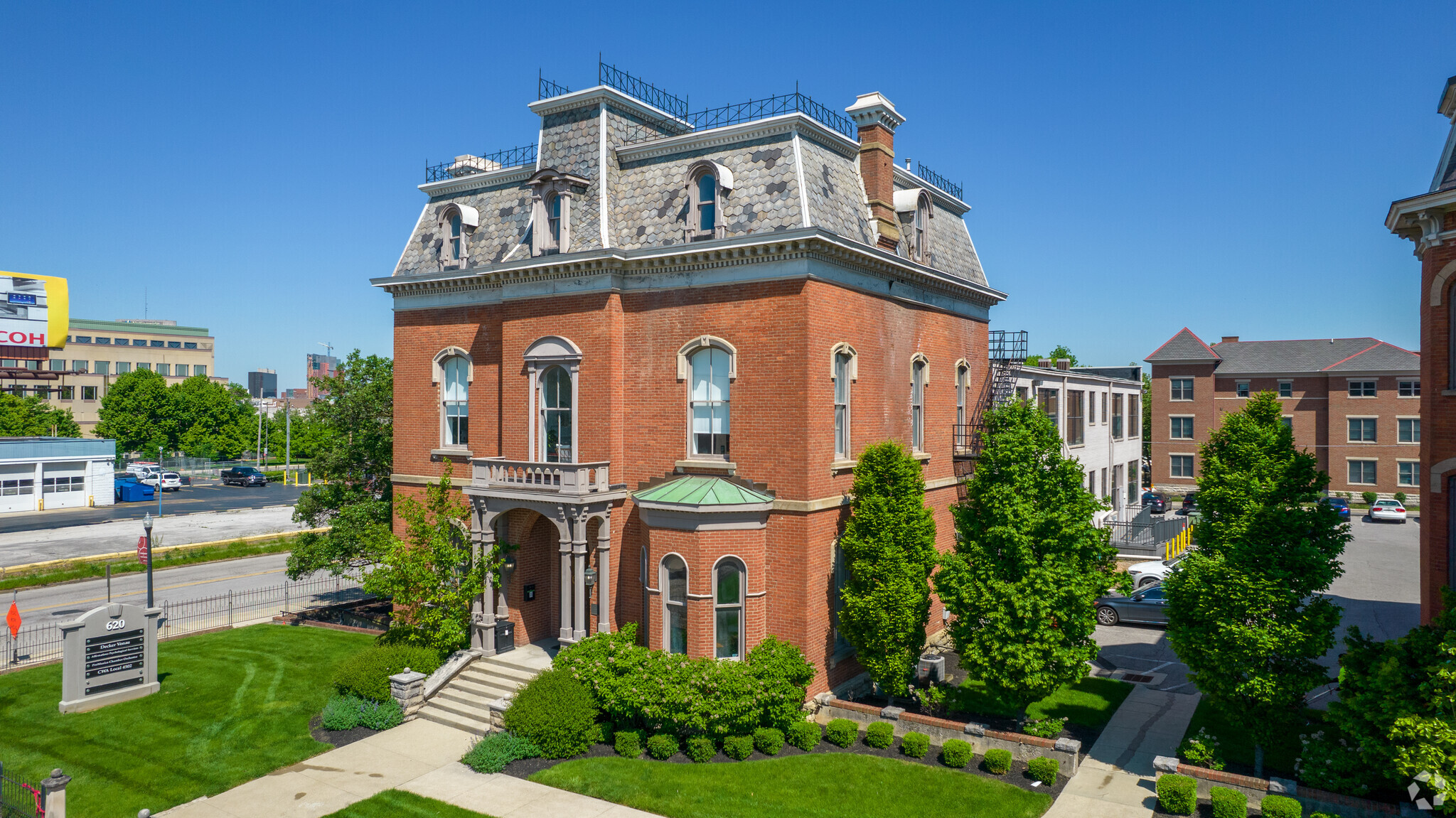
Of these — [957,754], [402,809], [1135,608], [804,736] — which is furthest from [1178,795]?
[1135,608]

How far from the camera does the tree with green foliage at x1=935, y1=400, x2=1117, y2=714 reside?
1741 centimetres

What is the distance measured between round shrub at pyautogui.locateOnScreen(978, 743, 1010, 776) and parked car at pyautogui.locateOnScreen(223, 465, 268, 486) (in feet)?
264

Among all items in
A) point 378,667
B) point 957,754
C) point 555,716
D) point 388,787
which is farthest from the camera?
point 378,667

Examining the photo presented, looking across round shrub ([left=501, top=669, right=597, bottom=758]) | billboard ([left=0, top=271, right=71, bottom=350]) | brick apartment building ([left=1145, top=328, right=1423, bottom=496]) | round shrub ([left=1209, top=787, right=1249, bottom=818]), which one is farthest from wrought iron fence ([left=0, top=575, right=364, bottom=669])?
brick apartment building ([left=1145, top=328, right=1423, bottom=496])

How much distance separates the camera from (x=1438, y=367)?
1545cm

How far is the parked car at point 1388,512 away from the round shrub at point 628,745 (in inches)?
2211

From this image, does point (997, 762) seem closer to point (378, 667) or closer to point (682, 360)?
point (682, 360)

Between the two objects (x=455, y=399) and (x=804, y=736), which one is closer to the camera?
(x=804, y=736)

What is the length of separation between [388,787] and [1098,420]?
4144cm

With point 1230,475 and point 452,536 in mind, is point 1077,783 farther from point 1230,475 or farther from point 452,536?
point 452,536

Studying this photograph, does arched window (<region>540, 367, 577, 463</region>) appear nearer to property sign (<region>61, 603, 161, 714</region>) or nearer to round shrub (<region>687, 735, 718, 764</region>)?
round shrub (<region>687, 735, 718, 764</region>)

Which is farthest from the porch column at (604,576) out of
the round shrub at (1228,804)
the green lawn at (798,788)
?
the round shrub at (1228,804)

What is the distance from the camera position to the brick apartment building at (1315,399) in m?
63.2

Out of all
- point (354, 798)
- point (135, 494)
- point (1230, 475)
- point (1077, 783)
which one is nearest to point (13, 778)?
point (354, 798)
